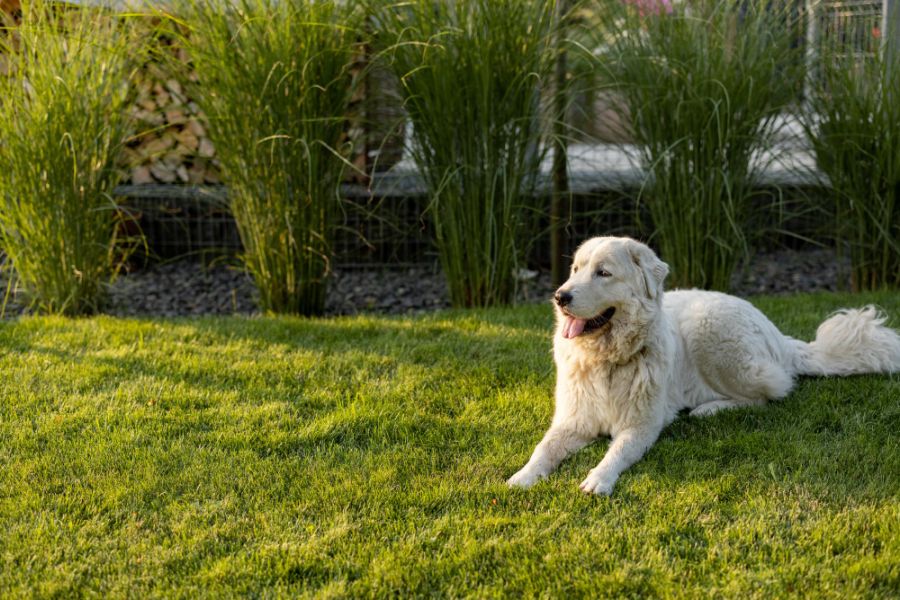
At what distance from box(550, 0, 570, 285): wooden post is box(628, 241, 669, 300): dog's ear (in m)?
1.64

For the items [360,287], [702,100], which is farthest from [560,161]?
[360,287]

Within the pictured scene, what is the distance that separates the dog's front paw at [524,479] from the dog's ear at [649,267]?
0.76m

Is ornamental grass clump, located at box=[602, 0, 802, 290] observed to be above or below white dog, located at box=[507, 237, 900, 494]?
above

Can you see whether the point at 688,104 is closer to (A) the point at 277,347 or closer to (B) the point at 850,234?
(B) the point at 850,234

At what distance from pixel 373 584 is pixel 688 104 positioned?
11.1ft

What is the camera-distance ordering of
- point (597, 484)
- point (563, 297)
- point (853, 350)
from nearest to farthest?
1. point (597, 484)
2. point (563, 297)
3. point (853, 350)

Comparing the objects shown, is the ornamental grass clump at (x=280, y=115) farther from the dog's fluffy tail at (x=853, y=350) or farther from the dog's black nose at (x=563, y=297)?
the dog's fluffy tail at (x=853, y=350)

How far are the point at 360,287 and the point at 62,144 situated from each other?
2173mm

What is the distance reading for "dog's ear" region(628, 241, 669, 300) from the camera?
325 cm

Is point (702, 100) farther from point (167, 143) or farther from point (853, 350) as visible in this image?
point (167, 143)

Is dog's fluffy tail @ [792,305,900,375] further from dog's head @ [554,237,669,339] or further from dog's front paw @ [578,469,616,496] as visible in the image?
dog's front paw @ [578,469,616,496]

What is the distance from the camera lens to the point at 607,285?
3195mm

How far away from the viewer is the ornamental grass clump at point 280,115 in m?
4.71

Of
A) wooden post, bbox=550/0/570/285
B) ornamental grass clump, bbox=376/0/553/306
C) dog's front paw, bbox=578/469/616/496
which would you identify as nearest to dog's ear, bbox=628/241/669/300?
dog's front paw, bbox=578/469/616/496
